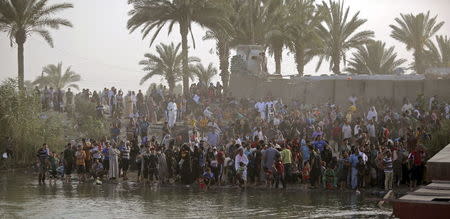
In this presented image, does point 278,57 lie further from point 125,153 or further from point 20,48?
point 125,153

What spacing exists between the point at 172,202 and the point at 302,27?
2259 cm

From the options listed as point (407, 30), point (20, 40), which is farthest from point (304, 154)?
point (407, 30)

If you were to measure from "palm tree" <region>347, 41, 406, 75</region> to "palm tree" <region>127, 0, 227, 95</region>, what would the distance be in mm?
13464

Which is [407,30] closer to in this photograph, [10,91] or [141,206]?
[10,91]

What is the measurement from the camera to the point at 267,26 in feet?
132

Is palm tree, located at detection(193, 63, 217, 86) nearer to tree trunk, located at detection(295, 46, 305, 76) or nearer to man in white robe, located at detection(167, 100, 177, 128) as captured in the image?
tree trunk, located at detection(295, 46, 305, 76)

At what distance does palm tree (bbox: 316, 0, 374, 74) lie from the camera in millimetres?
44344

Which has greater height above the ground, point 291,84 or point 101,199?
point 291,84

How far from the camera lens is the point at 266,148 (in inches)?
966

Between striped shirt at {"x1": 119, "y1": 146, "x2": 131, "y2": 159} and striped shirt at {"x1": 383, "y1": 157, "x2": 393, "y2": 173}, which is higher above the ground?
striped shirt at {"x1": 119, "y1": 146, "x2": 131, "y2": 159}

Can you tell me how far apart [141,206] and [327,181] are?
599cm

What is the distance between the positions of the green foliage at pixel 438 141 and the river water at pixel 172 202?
283 centimetres

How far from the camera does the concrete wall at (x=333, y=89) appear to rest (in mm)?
35094

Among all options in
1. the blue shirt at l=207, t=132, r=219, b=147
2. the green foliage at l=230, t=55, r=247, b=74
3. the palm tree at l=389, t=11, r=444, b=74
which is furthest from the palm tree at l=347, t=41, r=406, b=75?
the blue shirt at l=207, t=132, r=219, b=147
